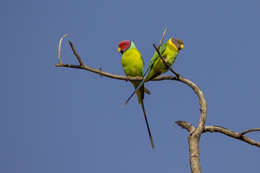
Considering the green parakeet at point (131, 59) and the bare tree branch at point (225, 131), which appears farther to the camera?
the green parakeet at point (131, 59)

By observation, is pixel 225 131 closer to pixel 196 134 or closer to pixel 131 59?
pixel 196 134

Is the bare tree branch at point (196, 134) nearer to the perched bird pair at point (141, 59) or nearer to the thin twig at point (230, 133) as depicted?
the thin twig at point (230, 133)

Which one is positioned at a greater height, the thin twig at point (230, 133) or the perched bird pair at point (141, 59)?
the perched bird pair at point (141, 59)

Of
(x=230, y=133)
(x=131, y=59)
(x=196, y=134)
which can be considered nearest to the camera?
(x=196, y=134)

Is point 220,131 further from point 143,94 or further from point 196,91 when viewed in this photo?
point 143,94

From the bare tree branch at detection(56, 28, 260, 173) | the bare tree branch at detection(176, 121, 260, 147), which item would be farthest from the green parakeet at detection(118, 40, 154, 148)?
the bare tree branch at detection(176, 121, 260, 147)

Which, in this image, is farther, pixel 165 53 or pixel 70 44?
pixel 165 53

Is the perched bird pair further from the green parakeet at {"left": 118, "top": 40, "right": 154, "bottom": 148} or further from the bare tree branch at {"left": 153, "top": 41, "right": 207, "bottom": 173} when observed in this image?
the bare tree branch at {"left": 153, "top": 41, "right": 207, "bottom": 173}

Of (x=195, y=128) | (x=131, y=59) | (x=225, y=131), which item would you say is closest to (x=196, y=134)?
(x=195, y=128)

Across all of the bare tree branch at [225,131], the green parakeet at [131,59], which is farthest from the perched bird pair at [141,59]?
the bare tree branch at [225,131]

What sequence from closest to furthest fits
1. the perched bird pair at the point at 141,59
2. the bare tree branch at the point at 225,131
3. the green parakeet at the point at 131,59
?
the bare tree branch at the point at 225,131
the perched bird pair at the point at 141,59
the green parakeet at the point at 131,59

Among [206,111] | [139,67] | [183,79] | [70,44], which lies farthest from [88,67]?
[139,67]

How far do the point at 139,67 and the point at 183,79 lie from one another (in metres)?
1.46

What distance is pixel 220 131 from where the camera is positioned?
9.98 ft
